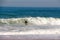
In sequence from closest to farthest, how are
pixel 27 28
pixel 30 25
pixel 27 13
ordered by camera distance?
pixel 27 28 → pixel 30 25 → pixel 27 13

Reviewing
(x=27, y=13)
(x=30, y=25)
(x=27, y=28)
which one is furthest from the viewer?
(x=27, y=13)

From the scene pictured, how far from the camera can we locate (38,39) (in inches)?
266

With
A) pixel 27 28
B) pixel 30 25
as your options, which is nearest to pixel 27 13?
pixel 30 25

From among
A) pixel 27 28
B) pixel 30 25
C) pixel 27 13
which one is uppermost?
pixel 27 13

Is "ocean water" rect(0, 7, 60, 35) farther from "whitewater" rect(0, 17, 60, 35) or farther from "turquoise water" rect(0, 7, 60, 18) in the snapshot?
"turquoise water" rect(0, 7, 60, 18)

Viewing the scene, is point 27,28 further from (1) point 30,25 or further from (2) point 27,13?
(2) point 27,13

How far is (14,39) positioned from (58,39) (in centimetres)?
159

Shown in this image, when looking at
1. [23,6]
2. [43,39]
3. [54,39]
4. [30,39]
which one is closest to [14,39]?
[30,39]

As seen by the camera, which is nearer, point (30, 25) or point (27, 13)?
point (30, 25)

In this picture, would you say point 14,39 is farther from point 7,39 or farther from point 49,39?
point 49,39

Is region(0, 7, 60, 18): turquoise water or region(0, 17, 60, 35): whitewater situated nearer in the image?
region(0, 17, 60, 35): whitewater

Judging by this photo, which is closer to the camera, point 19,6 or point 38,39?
point 38,39

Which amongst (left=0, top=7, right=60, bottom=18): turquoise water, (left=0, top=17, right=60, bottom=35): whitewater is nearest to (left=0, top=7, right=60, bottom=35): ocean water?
(left=0, top=17, right=60, bottom=35): whitewater

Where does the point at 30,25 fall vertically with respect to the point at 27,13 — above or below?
below
